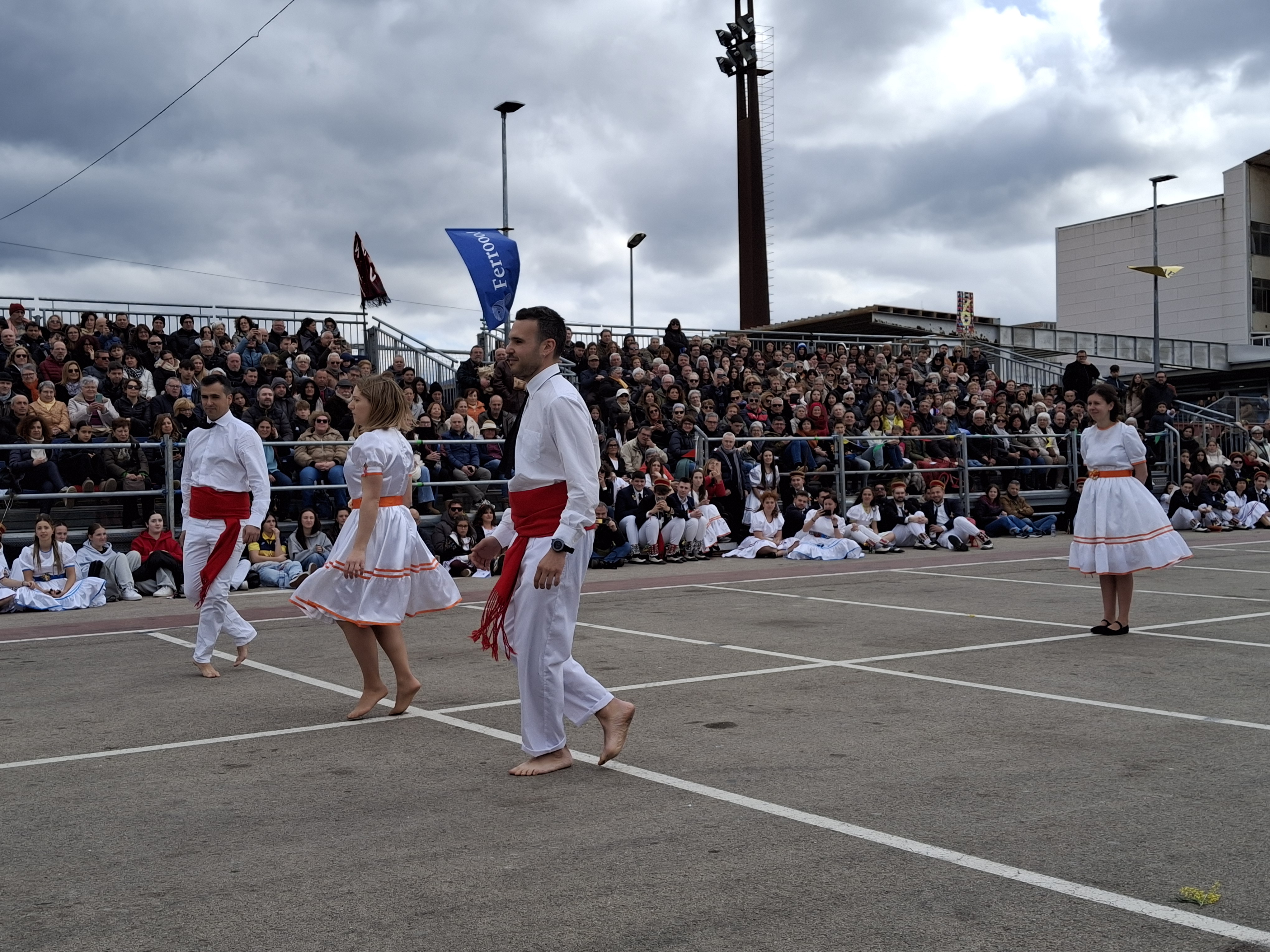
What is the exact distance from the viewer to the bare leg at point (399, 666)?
22.4ft

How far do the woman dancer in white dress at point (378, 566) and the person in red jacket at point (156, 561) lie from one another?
331 inches

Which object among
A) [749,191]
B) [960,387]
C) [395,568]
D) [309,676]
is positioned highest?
[749,191]

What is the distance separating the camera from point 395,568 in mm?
6945

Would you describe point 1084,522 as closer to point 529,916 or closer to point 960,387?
point 529,916

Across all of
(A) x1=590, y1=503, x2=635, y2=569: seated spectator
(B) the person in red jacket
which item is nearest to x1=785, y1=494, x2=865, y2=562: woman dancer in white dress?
(A) x1=590, y1=503, x2=635, y2=569: seated spectator

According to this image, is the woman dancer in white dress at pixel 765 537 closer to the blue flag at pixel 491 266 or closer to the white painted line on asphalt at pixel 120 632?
the blue flag at pixel 491 266

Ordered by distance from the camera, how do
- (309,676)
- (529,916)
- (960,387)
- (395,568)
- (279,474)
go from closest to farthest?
1. (529,916)
2. (395,568)
3. (309,676)
4. (279,474)
5. (960,387)

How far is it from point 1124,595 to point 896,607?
2540 millimetres

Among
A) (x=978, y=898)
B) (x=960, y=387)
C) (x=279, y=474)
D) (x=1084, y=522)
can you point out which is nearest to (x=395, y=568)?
(x=978, y=898)

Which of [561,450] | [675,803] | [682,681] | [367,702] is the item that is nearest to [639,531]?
[682,681]

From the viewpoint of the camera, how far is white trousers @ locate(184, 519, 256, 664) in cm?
859

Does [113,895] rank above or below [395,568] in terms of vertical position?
below

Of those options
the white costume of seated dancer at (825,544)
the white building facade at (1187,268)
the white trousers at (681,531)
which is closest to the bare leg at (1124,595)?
the white costume of seated dancer at (825,544)

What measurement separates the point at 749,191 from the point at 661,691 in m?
40.9
